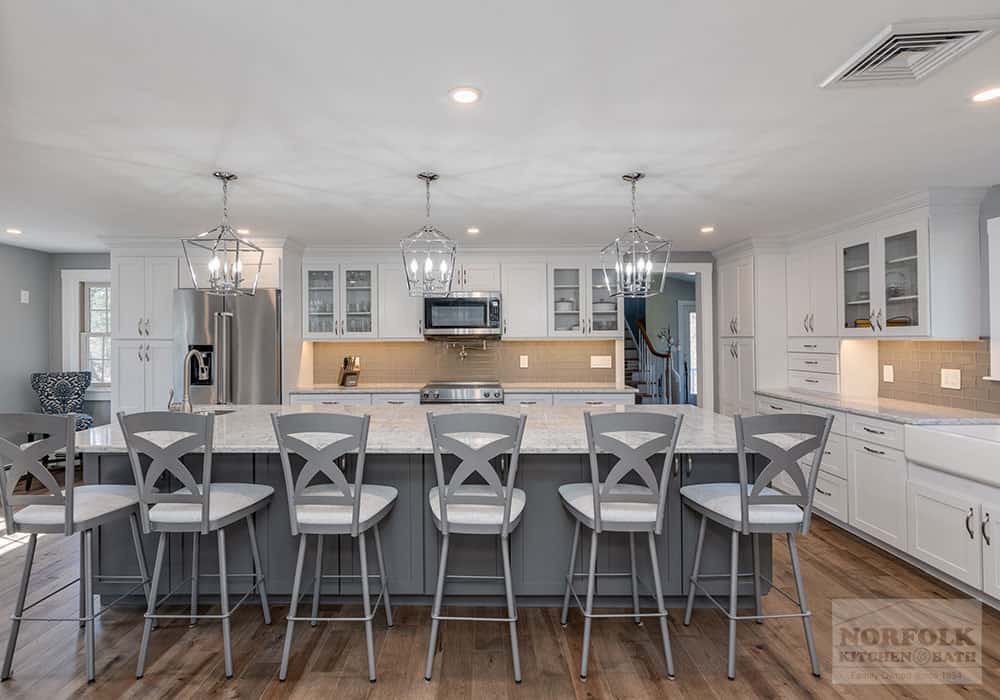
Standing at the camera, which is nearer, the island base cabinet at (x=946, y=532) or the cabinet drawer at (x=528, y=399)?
the island base cabinet at (x=946, y=532)

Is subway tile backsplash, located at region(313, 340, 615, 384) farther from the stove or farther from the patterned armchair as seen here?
the patterned armchair

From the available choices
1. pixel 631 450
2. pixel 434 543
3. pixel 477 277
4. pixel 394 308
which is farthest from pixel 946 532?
pixel 394 308

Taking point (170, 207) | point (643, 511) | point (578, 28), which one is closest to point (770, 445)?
point (643, 511)

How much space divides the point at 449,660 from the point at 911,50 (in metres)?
2.78

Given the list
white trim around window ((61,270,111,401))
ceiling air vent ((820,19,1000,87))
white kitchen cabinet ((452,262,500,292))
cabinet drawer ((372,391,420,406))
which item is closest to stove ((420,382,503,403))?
cabinet drawer ((372,391,420,406))

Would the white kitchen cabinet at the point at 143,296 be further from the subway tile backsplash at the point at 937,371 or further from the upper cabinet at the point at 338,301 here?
the subway tile backsplash at the point at 937,371

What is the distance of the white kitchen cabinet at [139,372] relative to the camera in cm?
520

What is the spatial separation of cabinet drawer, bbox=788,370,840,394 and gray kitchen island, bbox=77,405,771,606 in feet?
7.76

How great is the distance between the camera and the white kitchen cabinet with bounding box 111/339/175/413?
5203mm

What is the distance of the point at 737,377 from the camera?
18.2ft

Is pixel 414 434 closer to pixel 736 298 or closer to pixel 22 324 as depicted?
pixel 736 298

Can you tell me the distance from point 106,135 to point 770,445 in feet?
10.4

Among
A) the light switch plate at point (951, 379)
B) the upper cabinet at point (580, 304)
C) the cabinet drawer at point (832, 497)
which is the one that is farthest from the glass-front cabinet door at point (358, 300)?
the light switch plate at point (951, 379)

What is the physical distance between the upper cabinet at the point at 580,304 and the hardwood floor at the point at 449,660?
3.22 m
